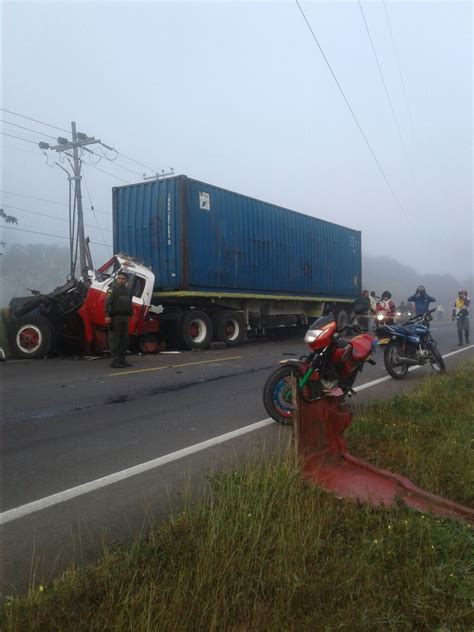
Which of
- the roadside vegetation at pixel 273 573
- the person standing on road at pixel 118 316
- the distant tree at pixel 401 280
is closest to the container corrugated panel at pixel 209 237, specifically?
the person standing on road at pixel 118 316

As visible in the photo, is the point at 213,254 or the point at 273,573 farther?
the point at 213,254

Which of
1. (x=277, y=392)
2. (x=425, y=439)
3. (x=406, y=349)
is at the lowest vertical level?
(x=425, y=439)

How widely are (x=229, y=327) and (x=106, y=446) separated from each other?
9835mm

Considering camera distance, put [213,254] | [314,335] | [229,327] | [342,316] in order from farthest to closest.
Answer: [342,316]
[229,327]
[213,254]
[314,335]

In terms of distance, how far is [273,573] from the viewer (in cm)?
208

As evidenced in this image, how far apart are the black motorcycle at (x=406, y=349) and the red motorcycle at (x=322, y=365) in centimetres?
277

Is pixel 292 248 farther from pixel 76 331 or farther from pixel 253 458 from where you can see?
pixel 253 458

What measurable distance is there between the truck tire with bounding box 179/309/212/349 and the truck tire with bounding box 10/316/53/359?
10.6 ft

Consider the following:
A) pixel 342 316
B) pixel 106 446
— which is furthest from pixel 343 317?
pixel 106 446

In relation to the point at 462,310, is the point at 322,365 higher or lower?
lower

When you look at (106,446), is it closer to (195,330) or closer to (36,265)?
(195,330)

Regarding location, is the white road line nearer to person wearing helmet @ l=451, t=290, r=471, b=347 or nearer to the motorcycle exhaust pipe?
the motorcycle exhaust pipe

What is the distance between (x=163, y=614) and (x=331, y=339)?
3331mm

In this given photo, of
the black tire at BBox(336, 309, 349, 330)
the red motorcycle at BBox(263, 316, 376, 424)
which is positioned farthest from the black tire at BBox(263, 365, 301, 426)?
the black tire at BBox(336, 309, 349, 330)
